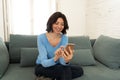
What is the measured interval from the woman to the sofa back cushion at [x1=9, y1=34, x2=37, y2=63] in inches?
17.6

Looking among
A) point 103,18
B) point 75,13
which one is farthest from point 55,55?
point 75,13

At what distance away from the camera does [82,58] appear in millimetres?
2328

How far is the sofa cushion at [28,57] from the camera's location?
7.29ft

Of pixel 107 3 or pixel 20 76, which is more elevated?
pixel 107 3

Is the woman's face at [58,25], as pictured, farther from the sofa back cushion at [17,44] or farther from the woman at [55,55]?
the sofa back cushion at [17,44]

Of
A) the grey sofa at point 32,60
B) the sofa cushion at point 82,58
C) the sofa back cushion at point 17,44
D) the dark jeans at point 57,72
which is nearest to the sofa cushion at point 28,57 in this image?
the grey sofa at point 32,60

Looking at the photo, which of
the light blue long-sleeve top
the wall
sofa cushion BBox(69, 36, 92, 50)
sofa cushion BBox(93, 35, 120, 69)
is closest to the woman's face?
the light blue long-sleeve top

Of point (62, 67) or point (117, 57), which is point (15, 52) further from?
point (117, 57)

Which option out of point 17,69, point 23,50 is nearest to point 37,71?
point 17,69

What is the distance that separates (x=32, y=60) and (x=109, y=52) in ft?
3.25

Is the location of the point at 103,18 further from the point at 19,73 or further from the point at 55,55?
the point at 19,73

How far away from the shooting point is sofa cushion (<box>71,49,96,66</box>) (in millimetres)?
2307

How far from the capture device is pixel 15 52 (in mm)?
2355

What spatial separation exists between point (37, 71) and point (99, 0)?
2326 millimetres
